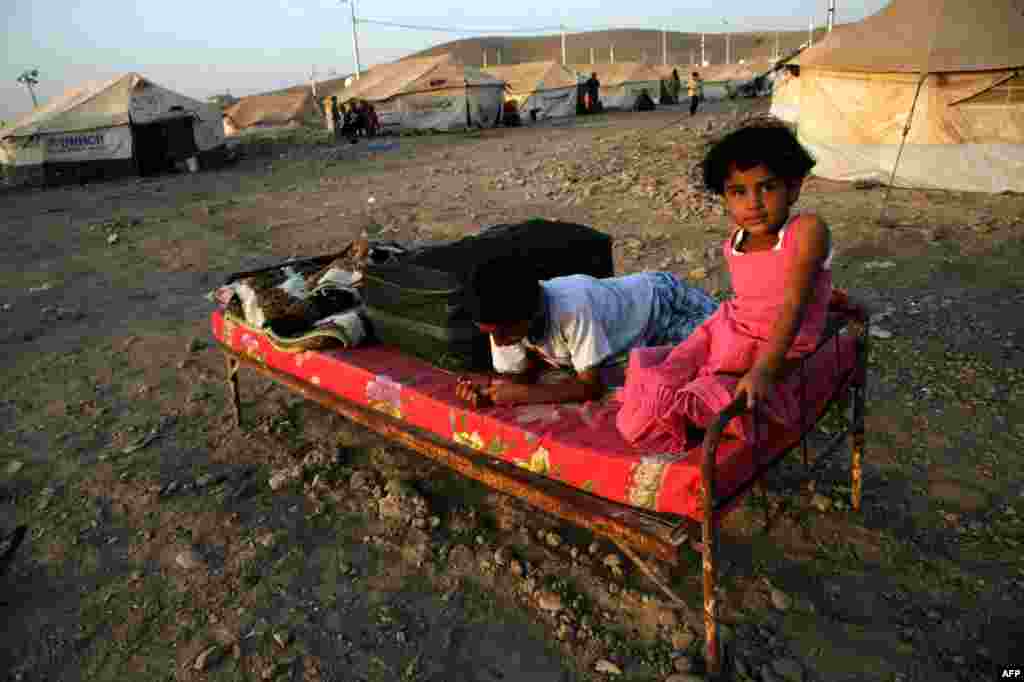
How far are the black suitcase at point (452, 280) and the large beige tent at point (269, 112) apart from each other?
35089 millimetres

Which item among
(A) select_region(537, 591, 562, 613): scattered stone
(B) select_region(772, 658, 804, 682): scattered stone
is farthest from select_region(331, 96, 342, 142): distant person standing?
(B) select_region(772, 658, 804, 682): scattered stone

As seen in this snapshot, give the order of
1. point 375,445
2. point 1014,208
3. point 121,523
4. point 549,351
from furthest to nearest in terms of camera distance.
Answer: point 1014,208
point 375,445
point 121,523
point 549,351

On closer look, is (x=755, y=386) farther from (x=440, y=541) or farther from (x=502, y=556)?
(x=440, y=541)

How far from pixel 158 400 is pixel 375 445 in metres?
1.90

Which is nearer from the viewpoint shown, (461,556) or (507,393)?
(507,393)

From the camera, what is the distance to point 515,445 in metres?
2.56

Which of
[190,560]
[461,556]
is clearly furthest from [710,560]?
[190,560]

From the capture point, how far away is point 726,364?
93.0 inches

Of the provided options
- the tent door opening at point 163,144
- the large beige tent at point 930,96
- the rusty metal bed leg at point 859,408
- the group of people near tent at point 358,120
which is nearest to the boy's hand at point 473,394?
the rusty metal bed leg at point 859,408

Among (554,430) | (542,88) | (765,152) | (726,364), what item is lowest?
(554,430)

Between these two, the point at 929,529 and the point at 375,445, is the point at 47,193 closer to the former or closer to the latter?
the point at 375,445

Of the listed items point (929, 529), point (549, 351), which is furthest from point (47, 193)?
point (929, 529)

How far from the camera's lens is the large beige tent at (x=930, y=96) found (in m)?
8.62

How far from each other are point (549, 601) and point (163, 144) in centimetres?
2133
